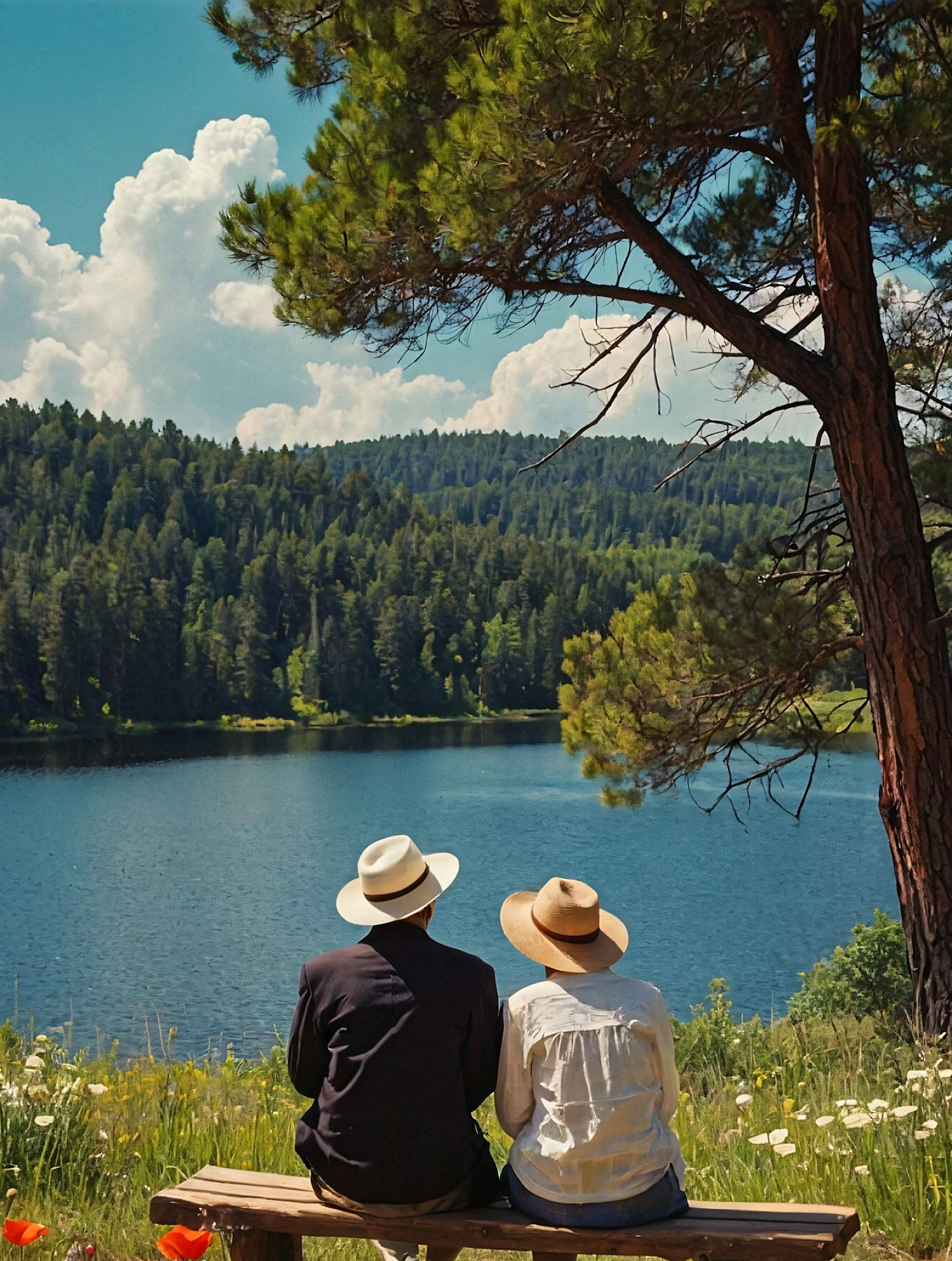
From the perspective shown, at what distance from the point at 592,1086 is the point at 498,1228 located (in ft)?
1.13

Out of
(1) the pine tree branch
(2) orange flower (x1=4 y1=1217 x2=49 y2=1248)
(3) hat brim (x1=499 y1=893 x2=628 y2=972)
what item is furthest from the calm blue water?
(2) orange flower (x1=4 y1=1217 x2=49 y2=1248)

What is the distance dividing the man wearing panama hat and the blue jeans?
179 millimetres

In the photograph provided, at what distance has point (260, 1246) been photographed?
240 cm

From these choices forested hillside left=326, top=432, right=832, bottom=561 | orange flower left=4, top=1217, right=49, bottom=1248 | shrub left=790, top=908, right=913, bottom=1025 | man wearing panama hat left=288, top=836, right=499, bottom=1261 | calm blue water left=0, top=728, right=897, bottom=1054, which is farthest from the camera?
forested hillside left=326, top=432, right=832, bottom=561

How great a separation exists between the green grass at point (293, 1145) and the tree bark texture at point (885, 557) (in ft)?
1.79

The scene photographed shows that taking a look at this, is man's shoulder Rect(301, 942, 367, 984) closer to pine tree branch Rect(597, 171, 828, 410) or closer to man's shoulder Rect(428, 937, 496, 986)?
man's shoulder Rect(428, 937, 496, 986)

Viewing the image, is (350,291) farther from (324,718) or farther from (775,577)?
(324,718)

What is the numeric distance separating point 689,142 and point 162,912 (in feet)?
56.8

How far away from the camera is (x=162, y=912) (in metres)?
19.6

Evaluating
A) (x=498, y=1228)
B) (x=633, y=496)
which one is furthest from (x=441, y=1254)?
(x=633, y=496)

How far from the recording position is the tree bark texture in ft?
14.8

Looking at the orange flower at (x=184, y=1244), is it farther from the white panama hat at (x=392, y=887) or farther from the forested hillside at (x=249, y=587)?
the forested hillside at (x=249, y=587)

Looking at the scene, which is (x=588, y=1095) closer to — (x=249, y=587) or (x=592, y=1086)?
(x=592, y=1086)

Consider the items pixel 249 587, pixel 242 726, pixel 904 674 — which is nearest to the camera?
pixel 904 674
